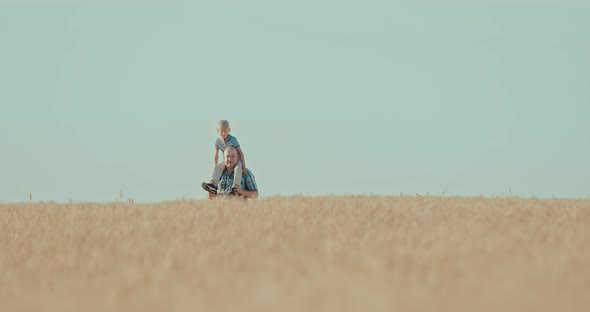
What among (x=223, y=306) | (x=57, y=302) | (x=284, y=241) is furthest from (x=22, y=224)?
(x=223, y=306)

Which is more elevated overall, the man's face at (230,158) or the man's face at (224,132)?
the man's face at (224,132)

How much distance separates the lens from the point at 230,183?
1268 centimetres

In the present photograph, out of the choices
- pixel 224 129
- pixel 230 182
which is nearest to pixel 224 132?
pixel 224 129

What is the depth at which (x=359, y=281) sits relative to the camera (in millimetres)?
4359

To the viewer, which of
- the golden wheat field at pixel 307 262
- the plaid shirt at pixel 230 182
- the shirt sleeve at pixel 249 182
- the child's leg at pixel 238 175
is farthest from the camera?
the shirt sleeve at pixel 249 182

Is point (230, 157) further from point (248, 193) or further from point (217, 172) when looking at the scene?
point (248, 193)

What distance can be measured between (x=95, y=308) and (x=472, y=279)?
6.54ft

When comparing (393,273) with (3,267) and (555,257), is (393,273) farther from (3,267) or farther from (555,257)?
→ (3,267)

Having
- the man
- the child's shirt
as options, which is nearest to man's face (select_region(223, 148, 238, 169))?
the man

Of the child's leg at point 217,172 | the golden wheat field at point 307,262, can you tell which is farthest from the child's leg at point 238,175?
the golden wheat field at point 307,262

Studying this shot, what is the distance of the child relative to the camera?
12477 millimetres

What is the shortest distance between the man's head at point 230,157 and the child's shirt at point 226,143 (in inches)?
4.9

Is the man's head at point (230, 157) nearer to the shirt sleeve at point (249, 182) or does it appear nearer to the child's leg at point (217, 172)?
the child's leg at point (217, 172)

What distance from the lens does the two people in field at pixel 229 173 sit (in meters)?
12.5
